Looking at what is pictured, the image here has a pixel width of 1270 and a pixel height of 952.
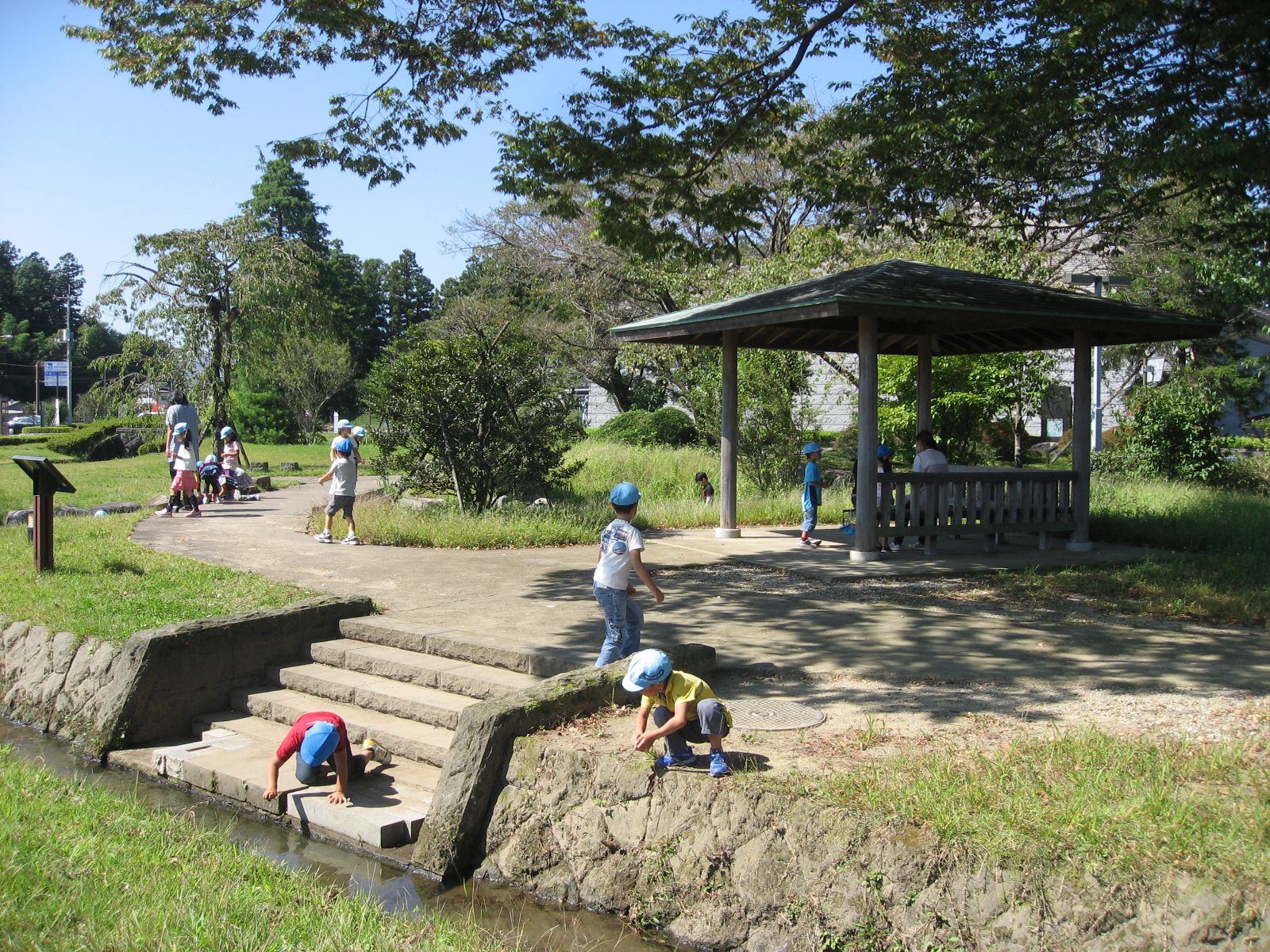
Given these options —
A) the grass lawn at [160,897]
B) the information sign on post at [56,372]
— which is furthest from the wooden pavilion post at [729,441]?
the information sign on post at [56,372]

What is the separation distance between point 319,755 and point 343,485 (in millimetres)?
7218

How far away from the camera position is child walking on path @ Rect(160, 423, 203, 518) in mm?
16000

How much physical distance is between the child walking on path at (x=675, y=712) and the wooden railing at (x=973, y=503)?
7005 mm

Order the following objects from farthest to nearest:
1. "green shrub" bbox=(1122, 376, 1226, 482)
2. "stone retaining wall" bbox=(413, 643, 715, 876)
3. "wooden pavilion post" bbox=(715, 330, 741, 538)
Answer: "green shrub" bbox=(1122, 376, 1226, 482) → "wooden pavilion post" bbox=(715, 330, 741, 538) → "stone retaining wall" bbox=(413, 643, 715, 876)

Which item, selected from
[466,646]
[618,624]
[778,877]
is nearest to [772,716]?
[618,624]

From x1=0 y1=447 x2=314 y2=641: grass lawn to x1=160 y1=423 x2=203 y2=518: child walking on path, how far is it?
2.26m

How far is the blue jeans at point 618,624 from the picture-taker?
257 inches

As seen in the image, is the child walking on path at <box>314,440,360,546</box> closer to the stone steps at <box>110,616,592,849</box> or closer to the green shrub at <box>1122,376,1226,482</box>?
the stone steps at <box>110,616,592,849</box>

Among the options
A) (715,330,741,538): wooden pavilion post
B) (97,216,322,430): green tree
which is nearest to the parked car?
(97,216,322,430): green tree

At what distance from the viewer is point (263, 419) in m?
40.9

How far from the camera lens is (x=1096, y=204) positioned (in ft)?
35.8

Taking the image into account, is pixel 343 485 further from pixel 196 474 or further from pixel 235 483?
pixel 235 483

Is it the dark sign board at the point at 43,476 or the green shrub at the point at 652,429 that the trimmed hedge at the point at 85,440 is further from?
the dark sign board at the point at 43,476

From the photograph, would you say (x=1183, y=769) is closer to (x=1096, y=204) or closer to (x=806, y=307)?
(x=806, y=307)
